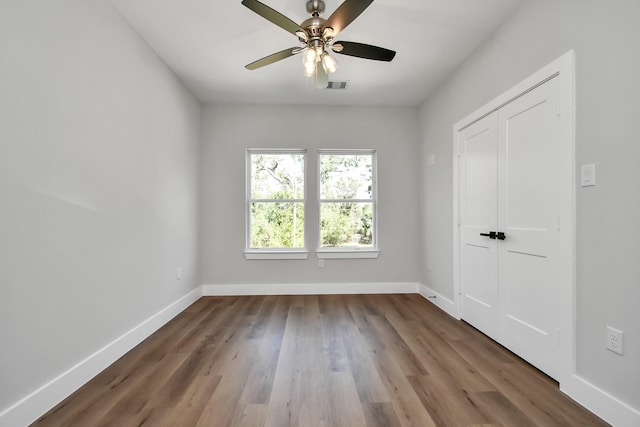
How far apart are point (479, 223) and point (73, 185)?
3.23 meters

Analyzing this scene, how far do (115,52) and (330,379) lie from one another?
113 inches

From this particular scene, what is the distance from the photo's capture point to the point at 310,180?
14.0 feet

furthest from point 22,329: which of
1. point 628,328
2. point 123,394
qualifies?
point 628,328

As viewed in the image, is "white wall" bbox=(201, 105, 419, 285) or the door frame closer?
the door frame

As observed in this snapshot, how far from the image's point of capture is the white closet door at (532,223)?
1.94 m

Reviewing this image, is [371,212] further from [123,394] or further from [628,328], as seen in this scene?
[123,394]

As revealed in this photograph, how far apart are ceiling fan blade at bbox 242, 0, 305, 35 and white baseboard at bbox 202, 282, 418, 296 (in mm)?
3149

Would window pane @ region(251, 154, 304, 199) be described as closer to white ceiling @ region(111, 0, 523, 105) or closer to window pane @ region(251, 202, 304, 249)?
window pane @ region(251, 202, 304, 249)

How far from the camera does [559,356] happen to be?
190 cm

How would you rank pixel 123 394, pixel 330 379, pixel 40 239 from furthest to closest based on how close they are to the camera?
1. pixel 330 379
2. pixel 123 394
3. pixel 40 239

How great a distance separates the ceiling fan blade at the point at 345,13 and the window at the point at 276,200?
2.38m

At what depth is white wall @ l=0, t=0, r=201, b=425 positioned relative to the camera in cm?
149

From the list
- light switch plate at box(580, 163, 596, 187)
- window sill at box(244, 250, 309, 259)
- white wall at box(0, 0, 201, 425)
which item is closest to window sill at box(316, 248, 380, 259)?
Result: window sill at box(244, 250, 309, 259)

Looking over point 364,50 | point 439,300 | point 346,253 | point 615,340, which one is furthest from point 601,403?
point 346,253
